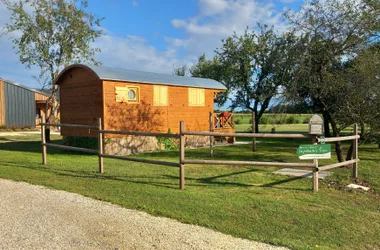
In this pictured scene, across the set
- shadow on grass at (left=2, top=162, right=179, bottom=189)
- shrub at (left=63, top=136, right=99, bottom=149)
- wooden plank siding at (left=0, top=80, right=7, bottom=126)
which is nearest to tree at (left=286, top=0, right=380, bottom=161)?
shadow on grass at (left=2, top=162, right=179, bottom=189)

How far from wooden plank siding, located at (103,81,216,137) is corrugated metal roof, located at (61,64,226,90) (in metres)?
0.21

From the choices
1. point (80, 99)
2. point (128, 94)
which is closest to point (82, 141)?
point (80, 99)

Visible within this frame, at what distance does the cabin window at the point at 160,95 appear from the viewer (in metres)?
15.6

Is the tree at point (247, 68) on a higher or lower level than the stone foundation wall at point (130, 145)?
higher

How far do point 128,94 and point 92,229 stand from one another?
1051 cm

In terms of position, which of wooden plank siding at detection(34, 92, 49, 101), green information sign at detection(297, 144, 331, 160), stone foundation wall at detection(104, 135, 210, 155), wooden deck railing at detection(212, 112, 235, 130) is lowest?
stone foundation wall at detection(104, 135, 210, 155)

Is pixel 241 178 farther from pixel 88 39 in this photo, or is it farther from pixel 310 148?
pixel 88 39

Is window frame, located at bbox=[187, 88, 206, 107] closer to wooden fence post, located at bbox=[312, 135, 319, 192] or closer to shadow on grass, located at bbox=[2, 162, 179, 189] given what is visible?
shadow on grass, located at bbox=[2, 162, 179, 189]

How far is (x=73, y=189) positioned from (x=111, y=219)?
2.22 meters

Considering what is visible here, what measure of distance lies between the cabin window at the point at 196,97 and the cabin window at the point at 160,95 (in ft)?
5.59

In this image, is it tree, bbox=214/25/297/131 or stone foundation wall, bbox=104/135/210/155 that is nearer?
stone foundation wall, bbox=104/135/210/155

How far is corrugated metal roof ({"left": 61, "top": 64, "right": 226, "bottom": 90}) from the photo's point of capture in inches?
544

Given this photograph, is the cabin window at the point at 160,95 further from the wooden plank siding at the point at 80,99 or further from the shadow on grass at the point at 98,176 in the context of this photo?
the shadow on grass at the point at 98,176

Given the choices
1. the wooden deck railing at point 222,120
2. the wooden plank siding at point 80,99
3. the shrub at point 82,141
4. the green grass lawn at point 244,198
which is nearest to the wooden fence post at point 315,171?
the green grass lawn at point 244,198
